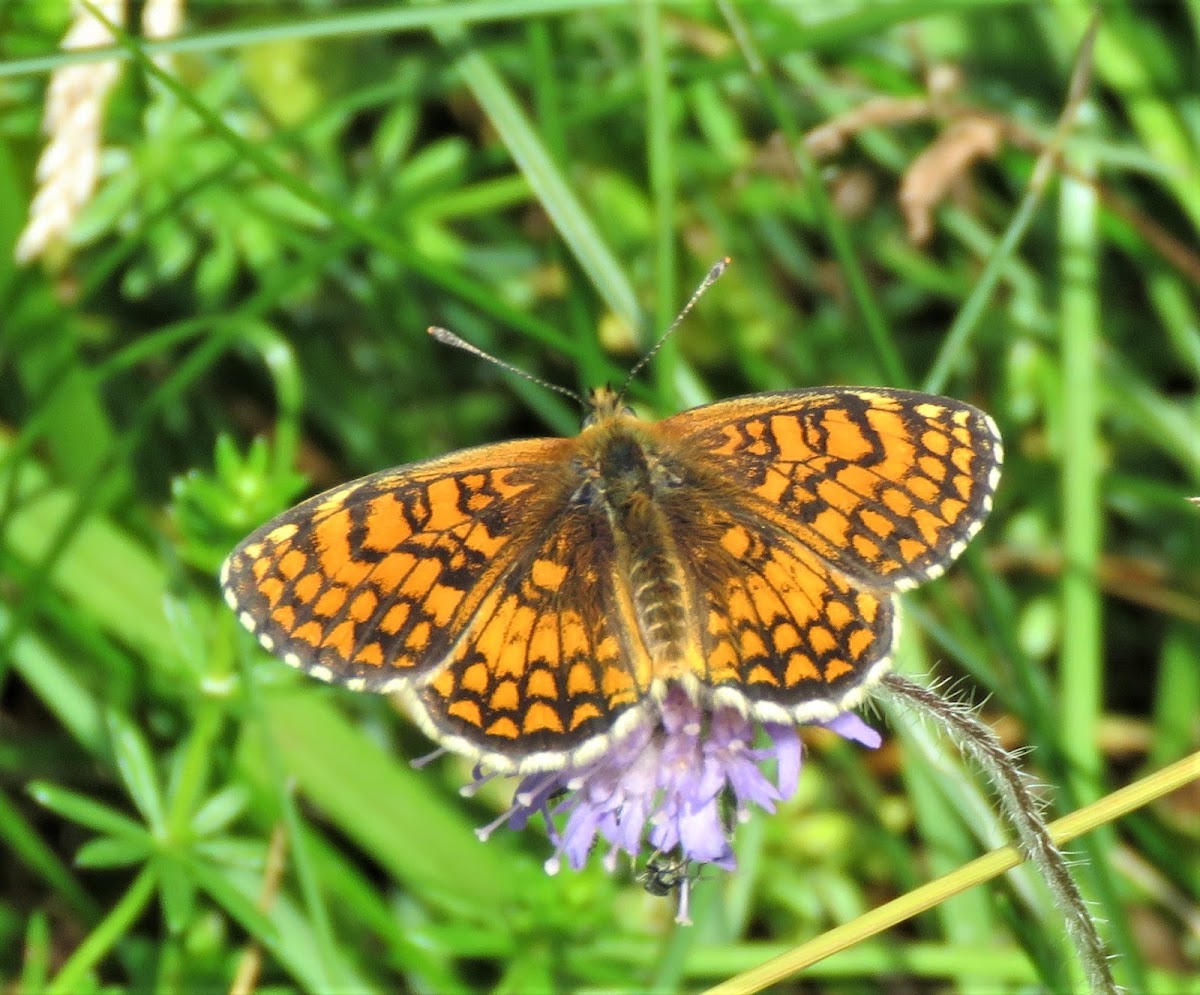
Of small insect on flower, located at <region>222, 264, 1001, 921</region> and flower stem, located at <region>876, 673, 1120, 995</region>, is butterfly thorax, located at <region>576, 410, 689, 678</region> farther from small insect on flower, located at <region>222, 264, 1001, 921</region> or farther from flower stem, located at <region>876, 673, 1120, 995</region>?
flower stem, located at <region>876, 673, 1120, 995</region>

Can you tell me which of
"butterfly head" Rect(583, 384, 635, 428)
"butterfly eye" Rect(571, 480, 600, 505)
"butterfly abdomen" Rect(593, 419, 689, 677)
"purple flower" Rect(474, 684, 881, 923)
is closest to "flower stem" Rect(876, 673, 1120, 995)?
"purple flower" Rect(474, 684, 881, 923)

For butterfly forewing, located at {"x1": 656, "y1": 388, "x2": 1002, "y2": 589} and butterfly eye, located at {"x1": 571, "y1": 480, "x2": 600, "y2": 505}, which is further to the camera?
butterfly eye, located at {"x1": 571, "y1": 480, "x2": 600, "y2": 505}

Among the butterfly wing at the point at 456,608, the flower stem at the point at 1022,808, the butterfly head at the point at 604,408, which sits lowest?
the flower stem at the point at 1022,808

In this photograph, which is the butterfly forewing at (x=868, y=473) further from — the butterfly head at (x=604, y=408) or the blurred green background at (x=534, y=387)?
the blurred green background at (x=534, y=387)

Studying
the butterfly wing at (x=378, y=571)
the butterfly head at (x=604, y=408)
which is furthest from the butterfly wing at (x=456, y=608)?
the butterfly head at (x=604, y=408)

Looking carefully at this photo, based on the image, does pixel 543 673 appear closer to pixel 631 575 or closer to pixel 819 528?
pixel 631 575
